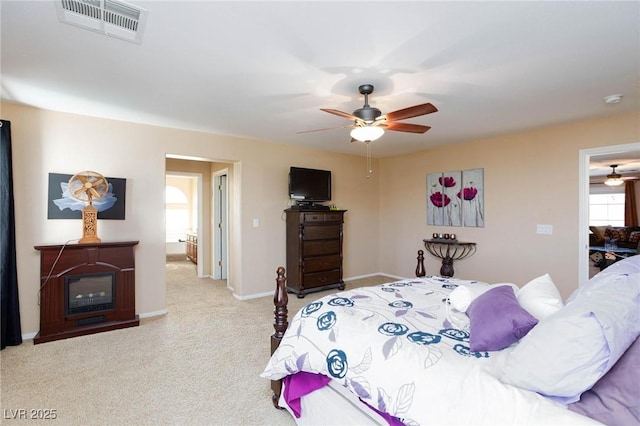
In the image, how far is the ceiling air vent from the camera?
1679 millimetres

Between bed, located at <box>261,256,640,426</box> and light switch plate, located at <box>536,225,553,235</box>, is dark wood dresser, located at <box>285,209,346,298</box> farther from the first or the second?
light switch plate, located at <box>536,225,553,235</box>

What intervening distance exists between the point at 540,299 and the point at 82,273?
4.15 meters

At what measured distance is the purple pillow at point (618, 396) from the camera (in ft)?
3.32

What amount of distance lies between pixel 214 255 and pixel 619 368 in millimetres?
5969

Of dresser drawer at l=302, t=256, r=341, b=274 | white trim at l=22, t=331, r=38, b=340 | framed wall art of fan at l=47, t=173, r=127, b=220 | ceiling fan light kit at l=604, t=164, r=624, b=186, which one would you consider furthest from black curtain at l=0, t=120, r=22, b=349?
ceiling fan light kit at l=604, t=164, r=624, b=186

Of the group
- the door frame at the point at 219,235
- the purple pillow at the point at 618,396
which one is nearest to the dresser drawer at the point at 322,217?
the door frame at the point at 219,235

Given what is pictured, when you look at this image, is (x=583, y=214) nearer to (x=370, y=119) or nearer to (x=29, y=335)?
(x=370, y=119)

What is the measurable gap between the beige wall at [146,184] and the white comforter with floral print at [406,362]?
275cm

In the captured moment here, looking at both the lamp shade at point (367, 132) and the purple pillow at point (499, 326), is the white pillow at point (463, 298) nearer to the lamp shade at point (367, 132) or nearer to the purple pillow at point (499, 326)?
the purple pillow at point (499, 326)

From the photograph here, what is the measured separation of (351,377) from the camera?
1.55 metres

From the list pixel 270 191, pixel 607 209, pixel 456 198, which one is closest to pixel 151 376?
pixel 270 191

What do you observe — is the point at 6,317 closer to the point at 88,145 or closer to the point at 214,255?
the point at 88,145

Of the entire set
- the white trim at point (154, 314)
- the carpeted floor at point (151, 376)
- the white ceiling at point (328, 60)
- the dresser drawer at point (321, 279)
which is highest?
the white ceiling at point (328, 60)

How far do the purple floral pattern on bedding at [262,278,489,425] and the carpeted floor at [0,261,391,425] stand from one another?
0.62m
